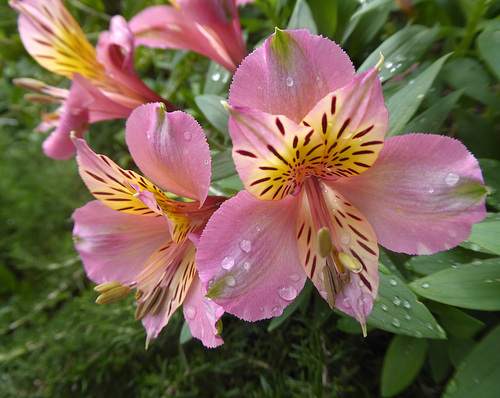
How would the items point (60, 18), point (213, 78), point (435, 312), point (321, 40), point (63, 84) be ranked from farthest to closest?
point (63, 84)
point (213, 78)
point (60, 18)
point (435, 312)
point (321, 40)

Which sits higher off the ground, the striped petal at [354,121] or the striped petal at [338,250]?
the striped petal at [354,121]

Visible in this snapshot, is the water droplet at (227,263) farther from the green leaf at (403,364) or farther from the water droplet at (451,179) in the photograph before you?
the green leaf at (403,364)

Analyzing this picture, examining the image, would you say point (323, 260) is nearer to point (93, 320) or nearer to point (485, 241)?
point (485, 241)

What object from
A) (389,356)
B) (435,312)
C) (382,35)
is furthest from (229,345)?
(382,35)

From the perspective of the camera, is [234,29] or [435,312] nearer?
[435,312]

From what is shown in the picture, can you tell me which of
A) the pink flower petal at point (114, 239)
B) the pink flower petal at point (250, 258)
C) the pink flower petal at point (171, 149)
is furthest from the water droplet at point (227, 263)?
the pink flower petal at point (114, 239)

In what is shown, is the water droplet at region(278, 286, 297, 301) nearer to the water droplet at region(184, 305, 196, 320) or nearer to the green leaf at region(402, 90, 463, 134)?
the water droplet at region(184, 305, 196, 320)
